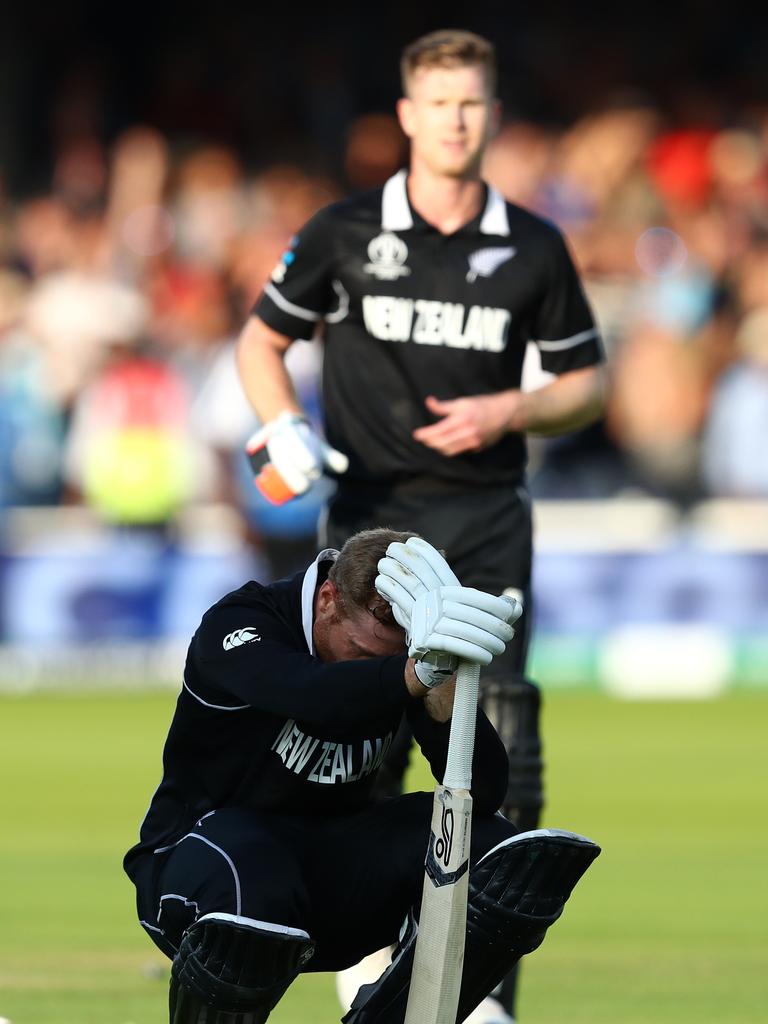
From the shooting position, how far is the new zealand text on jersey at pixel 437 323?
20.1 ft

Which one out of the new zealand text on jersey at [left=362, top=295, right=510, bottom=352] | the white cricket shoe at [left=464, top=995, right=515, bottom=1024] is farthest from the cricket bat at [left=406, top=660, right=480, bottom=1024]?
the new zealand text on jersey at [left=362, top=295, right=510, bottom=352]

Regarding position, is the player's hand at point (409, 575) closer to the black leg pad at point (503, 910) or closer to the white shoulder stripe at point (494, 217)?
the black leg pad at point (503, 910)

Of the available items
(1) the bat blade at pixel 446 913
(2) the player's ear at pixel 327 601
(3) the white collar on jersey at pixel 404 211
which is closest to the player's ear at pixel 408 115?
(3) the white collar on jersey at pixel 404 211

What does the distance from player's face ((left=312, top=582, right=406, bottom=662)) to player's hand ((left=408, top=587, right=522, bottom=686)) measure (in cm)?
34

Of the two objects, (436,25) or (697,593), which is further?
(436,25)

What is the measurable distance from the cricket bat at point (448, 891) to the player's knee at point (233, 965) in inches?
10.2

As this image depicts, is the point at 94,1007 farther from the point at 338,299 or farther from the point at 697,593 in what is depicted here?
the point at 697,593

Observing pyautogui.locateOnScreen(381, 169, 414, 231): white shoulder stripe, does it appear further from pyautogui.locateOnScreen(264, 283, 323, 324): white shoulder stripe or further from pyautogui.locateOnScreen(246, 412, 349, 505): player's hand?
pyautogui.locateOnScreen(246, 412, 349, 505): player's hand

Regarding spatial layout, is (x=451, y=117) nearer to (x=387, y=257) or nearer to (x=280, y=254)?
(x=387, y=257)

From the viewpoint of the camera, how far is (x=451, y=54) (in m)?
6.09

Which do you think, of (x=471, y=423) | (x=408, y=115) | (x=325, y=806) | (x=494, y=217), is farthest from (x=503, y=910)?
(x=408, y=115)

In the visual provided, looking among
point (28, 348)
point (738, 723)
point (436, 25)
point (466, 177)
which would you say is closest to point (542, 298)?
point (466, 177)

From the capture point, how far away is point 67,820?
371 inches

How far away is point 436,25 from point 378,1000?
638 inches
